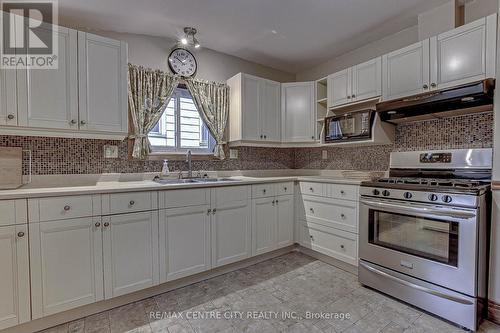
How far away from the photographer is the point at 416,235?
195 centimetres

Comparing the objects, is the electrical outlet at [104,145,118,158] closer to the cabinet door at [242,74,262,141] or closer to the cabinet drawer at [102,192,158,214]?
the cabinet drawer at [102,192,158,214]

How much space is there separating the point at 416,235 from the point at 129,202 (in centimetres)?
229

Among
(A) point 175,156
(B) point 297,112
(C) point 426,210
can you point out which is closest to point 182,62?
(A) point 175,156

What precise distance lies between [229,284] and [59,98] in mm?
2130

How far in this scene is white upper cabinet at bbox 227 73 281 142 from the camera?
2.99 metres

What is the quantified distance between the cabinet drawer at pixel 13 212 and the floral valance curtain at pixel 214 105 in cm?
182

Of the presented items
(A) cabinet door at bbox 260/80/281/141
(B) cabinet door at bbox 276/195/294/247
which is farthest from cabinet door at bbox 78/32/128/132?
(B) cabinet door at bbox 276/195/294/247

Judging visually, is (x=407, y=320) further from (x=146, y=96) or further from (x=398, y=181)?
(x=146, y=96)

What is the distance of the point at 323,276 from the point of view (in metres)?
2.46

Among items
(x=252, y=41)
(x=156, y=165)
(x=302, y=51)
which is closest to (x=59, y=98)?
(x=156, y=165)

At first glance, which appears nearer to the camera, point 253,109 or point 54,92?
point 54,92

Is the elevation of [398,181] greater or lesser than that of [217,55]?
lesser

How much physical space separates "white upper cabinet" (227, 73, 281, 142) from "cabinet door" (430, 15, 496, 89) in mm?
1714

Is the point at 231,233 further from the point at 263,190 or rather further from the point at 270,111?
the point at 270,111
